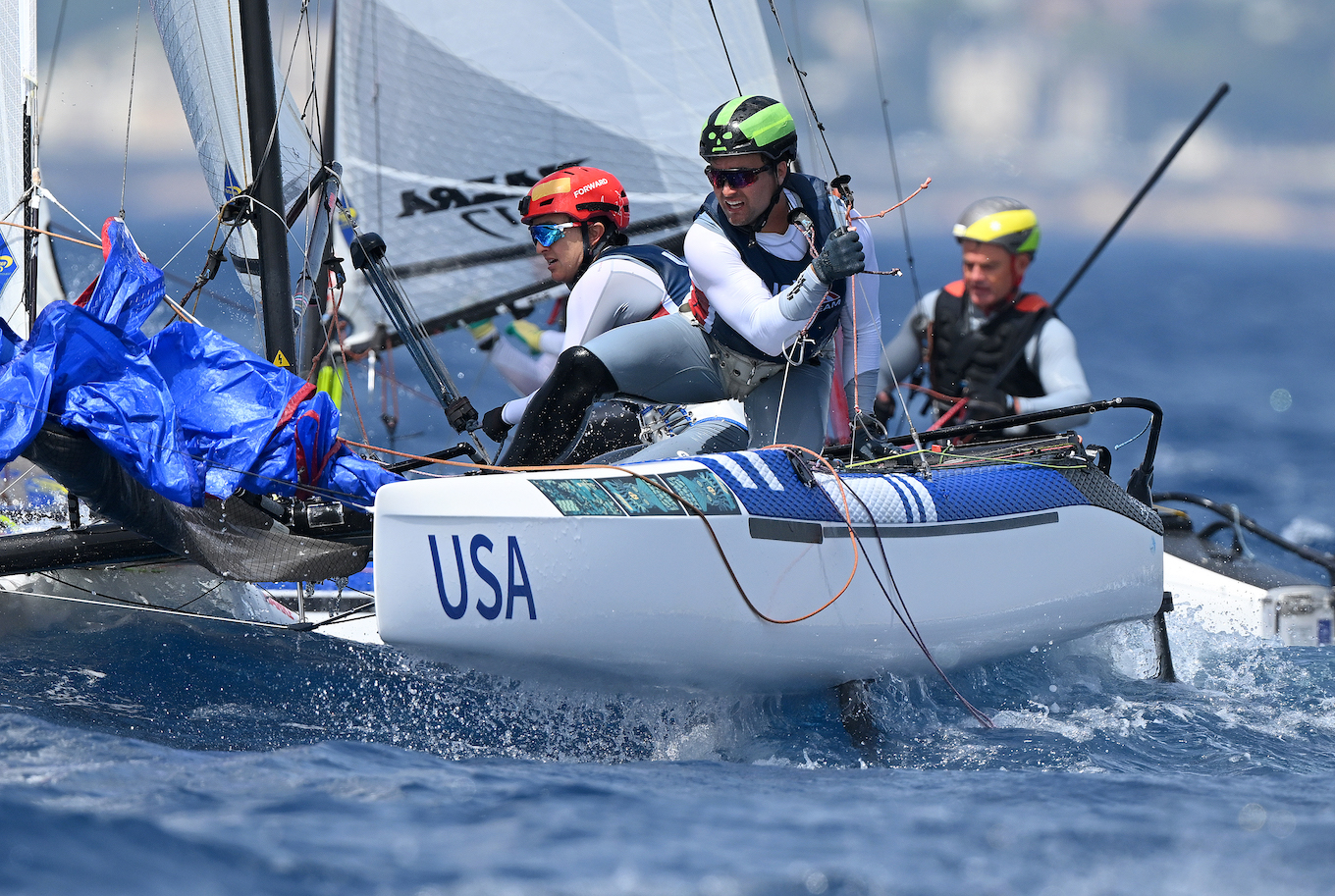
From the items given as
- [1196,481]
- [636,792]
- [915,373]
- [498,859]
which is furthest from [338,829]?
[1196,481]

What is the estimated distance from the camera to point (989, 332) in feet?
19.8

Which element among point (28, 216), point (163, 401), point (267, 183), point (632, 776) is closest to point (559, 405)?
point (163, 401)

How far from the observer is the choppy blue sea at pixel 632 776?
6.83ft

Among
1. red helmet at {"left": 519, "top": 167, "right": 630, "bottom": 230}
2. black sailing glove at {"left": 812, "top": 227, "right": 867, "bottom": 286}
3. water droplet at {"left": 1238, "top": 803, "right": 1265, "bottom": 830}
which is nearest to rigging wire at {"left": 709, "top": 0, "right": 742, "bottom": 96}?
red helmet at {"left": 519, "top": 167, "right": 630, "bottom": 230}

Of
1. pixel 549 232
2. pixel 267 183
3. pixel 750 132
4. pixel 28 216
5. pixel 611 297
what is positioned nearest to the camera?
pixel 750 132

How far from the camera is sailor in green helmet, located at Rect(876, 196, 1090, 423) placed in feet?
19.1

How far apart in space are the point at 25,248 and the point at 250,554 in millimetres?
1737

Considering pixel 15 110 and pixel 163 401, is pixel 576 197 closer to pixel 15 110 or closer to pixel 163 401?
pixel 163 401

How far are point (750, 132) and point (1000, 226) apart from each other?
2.82m

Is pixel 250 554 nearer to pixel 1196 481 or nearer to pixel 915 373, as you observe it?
pixel 915 373

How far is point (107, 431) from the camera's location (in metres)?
3.02

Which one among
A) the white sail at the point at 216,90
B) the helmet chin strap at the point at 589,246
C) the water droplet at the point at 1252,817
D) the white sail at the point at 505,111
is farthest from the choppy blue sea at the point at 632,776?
the white sail at the point at 505,111

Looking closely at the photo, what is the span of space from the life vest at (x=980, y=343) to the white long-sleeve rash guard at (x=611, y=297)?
2.40 m

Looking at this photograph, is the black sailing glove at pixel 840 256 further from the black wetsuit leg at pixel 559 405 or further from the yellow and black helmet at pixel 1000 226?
the yellow and black helmet at pixel 1000 226
